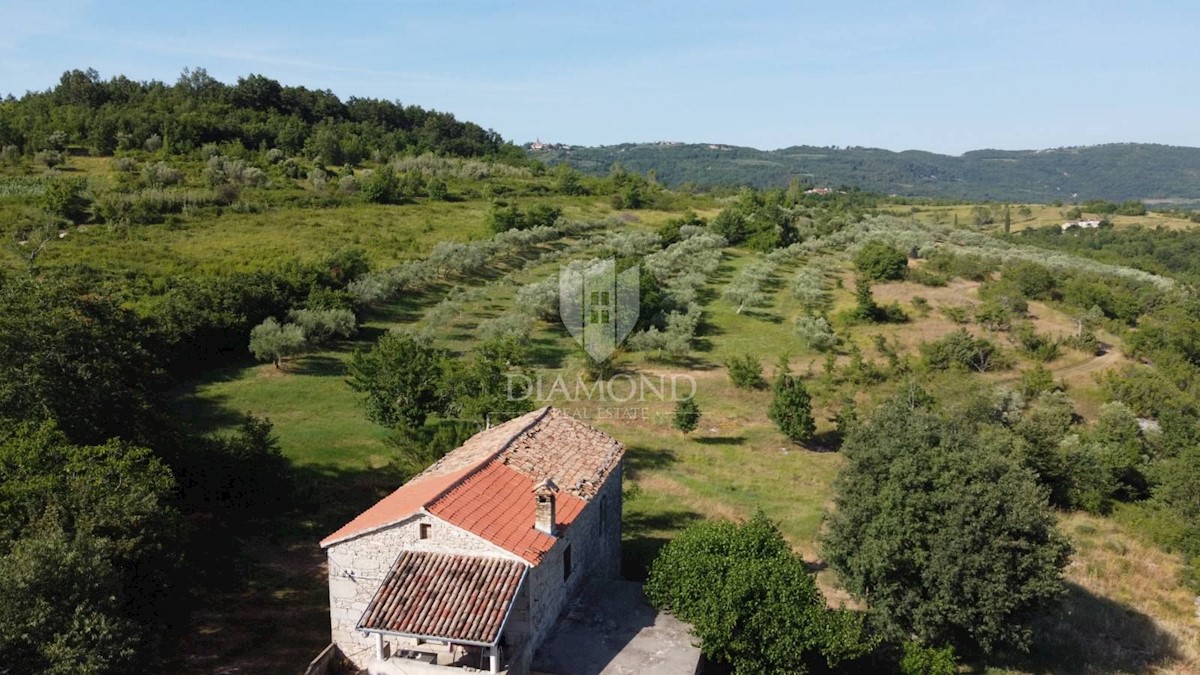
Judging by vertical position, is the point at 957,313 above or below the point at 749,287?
below

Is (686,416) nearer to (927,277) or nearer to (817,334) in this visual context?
(817,334)

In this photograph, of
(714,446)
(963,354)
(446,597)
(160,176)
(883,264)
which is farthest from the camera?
(160,176)

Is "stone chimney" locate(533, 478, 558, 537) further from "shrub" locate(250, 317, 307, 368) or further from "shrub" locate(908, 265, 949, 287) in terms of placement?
"shrub" locate(908, 265, 949, 287)

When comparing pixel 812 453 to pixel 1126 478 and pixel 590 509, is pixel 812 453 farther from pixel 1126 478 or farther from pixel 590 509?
pixel 590 509

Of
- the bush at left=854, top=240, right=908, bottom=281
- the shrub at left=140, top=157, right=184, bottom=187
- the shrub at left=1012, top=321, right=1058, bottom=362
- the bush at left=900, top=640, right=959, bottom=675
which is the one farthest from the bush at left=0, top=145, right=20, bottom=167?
the shrub at left=1012, top=321, right=1058, bottom=362

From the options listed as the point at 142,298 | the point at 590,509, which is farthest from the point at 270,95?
the point at 590,509

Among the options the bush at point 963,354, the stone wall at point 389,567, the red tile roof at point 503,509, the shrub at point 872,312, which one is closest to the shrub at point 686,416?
the red tile roof at point 503,509

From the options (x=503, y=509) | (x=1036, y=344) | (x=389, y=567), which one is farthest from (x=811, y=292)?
(x=389, y=567)
